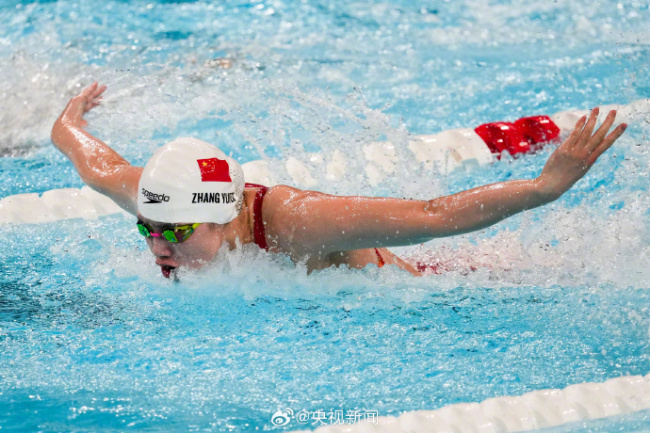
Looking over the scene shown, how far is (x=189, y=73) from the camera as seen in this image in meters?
5.34

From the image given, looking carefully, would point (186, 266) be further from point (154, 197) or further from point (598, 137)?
point (598, 137)

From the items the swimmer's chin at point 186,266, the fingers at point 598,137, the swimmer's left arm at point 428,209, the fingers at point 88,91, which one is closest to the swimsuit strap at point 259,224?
the swimmer's left arm at point 428,209

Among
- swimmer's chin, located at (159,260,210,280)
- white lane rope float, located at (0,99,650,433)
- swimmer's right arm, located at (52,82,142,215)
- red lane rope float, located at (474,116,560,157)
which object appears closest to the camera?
white lane rope float, located at (0,99,650,433)

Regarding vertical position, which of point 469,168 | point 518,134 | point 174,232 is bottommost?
point 469,168

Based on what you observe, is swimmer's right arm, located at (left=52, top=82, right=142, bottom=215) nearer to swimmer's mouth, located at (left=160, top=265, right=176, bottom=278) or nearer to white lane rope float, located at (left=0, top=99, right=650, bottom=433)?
swimmer's mouth, located at (left=160, top=265, right=176, bottom=278)

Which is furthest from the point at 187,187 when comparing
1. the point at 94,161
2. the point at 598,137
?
the point at 598,137

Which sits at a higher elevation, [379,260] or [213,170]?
[213,170]

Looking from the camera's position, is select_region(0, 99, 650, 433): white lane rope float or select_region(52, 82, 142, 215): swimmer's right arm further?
select_region(52, 82, 142, 215): swimmer's right arm

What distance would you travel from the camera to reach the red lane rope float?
4.23m

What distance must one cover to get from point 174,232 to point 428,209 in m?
0.85

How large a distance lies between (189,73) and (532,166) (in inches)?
103

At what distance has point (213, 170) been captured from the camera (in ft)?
7.82

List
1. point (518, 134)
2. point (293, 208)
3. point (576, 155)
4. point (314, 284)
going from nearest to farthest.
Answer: point (576, 155) → point (293, 208) → point (314, 284) → point (518, 134)

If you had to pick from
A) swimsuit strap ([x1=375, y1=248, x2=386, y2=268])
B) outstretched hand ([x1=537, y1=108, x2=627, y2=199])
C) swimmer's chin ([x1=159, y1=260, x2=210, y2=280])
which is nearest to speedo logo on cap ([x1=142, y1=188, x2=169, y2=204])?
swimmer's chin ([x1=159, y1=260, x2=210, y2=280])
